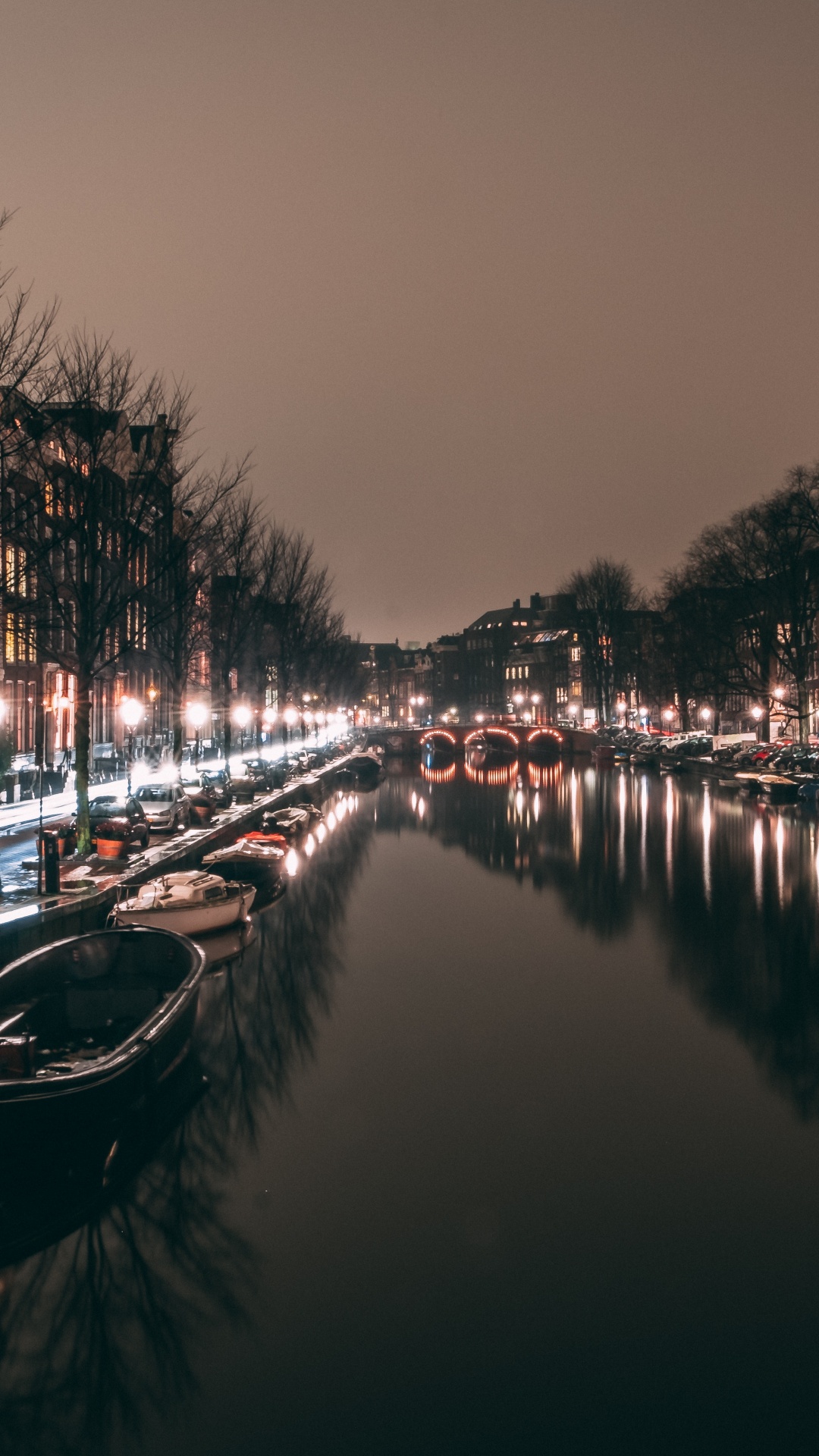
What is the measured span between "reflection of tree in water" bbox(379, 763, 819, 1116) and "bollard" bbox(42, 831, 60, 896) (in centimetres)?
1361

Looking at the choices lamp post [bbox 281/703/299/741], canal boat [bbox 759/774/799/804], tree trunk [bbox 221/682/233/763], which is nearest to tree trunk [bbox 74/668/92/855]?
tree trunk [bbox 221/682/233/763]

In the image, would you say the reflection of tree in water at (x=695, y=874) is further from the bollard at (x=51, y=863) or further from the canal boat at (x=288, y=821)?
the bollard at (x=51, y=863)

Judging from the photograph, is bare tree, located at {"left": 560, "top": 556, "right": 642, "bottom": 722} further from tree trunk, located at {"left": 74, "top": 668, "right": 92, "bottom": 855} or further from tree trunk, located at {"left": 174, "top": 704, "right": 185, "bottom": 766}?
tree trunk, located at {"left": 74, "top": 668, "right": 92, "bottom": 855}

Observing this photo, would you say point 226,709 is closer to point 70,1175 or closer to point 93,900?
point 93,900

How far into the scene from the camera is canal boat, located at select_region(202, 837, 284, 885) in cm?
3088

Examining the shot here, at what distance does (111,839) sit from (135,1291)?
64.0ft

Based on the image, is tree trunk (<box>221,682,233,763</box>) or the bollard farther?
tree trunk (<box>221,682,233,763</box>)

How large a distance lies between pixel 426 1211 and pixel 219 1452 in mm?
4298

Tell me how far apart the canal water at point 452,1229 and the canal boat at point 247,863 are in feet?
20.2

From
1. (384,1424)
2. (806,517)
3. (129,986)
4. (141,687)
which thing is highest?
(806,517)

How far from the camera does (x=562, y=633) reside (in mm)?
164750

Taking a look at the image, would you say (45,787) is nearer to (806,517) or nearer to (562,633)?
(806,517)

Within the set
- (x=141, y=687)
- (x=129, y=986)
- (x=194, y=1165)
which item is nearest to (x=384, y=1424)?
(x=194, y=1165)

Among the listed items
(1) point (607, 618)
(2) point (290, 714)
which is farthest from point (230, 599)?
(1) point (607, 618)
